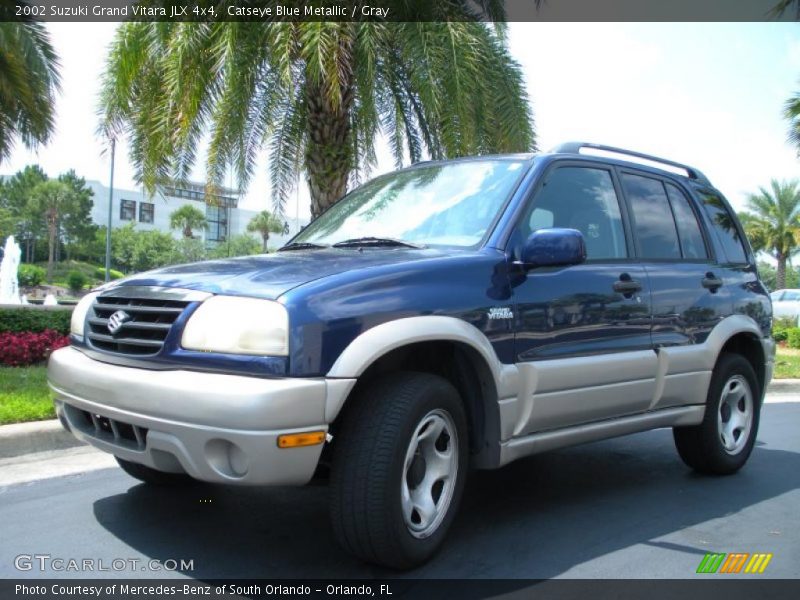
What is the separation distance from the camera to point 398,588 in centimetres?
320

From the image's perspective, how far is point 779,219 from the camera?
45.9 meters

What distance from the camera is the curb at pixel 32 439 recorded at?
17.2 feet

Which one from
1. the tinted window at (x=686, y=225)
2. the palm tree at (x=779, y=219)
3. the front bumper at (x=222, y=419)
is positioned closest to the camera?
the front bumper at (x=222, y=419)

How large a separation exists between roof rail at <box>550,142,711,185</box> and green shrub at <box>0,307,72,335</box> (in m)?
7.82

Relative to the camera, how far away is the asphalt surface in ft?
11.4

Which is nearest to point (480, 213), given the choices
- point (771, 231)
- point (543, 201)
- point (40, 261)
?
point (543, 201)

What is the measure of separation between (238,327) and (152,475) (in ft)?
5.59

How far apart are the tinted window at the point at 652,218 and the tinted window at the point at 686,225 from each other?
74 millimetres

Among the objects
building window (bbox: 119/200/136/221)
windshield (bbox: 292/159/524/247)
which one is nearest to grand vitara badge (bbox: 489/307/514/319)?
windshield (bbox: 292/159/524/247)

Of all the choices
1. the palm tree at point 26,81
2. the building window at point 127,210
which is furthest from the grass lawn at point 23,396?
the building window at point 127,210

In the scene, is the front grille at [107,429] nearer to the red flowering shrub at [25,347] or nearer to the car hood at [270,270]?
the car hood at [270,270]

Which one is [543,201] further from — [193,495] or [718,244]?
[193,495]

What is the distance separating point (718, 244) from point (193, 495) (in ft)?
12.5

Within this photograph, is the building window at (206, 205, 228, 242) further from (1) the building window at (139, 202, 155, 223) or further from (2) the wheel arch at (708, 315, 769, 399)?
(2) the wheel arch at (708, 315, 769, 399)
